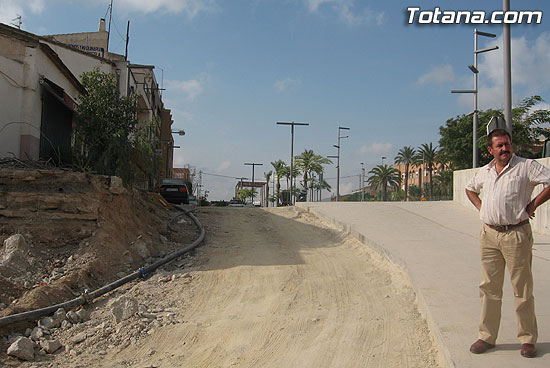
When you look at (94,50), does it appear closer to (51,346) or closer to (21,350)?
(51,346)

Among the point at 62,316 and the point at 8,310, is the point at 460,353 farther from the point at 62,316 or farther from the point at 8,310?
the point at 8,310

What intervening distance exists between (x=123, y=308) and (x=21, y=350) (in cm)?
136

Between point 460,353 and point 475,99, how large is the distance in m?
18.4

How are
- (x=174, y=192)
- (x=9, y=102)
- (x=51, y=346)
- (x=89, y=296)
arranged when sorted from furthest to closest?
(x=174, y=192) → (x=9, y=102) → (x=89, y=296) → (x=51, y=346)

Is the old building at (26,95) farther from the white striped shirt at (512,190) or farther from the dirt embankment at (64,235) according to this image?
the white striped shirt at (512,190)

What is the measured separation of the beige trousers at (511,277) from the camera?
3.63 metres

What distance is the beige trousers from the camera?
3.63 metres

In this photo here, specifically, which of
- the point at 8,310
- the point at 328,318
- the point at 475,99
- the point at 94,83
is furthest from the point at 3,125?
the point at 475,99

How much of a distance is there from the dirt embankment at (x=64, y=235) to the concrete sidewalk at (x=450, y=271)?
5016 mm

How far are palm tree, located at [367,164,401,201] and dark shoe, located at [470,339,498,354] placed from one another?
211 feet

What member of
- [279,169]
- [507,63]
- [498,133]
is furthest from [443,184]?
[498,133]

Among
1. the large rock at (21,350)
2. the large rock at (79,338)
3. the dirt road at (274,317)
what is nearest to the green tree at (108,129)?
the dirt road at (274,317)

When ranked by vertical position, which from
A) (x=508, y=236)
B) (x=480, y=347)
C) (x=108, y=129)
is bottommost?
(x=480, y=347)

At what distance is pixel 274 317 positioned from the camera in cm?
578
